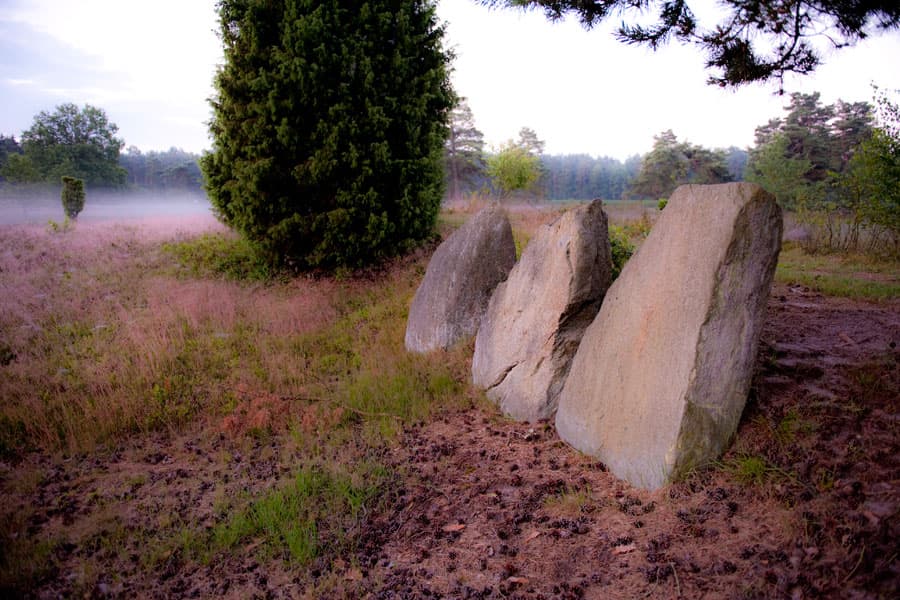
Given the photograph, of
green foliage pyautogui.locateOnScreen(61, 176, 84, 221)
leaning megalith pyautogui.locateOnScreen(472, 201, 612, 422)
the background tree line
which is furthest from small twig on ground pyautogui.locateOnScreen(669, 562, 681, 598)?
green foliage pyautogui.locateOnScreen(61, 176, 84, 221)

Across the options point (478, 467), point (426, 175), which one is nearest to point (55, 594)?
point (478, 467)

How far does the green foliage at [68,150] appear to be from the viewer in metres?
19.4

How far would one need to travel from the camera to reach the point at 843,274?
944 cm

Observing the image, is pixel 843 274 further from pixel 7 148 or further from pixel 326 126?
pixel 7 148

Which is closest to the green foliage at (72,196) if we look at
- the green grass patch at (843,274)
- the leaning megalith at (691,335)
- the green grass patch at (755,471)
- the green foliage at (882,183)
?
the leaning megalith at (691,335)

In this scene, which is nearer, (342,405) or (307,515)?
(307,515)

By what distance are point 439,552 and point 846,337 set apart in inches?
172

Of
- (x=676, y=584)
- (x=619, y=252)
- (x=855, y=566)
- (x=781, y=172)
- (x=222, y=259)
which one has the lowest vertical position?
(x=676, y=584)

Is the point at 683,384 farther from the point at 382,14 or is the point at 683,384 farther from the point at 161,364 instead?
the point at 382,14

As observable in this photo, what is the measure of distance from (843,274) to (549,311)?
23.3 feet

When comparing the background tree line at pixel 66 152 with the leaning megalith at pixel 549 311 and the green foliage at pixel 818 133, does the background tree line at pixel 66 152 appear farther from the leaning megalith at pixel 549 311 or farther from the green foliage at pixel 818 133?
the green foliage at pixel 818 133

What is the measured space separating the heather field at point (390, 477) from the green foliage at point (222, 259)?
9.59 feet

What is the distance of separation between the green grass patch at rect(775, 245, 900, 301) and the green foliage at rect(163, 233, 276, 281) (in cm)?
1005

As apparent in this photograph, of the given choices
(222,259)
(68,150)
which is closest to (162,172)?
(68,150)
